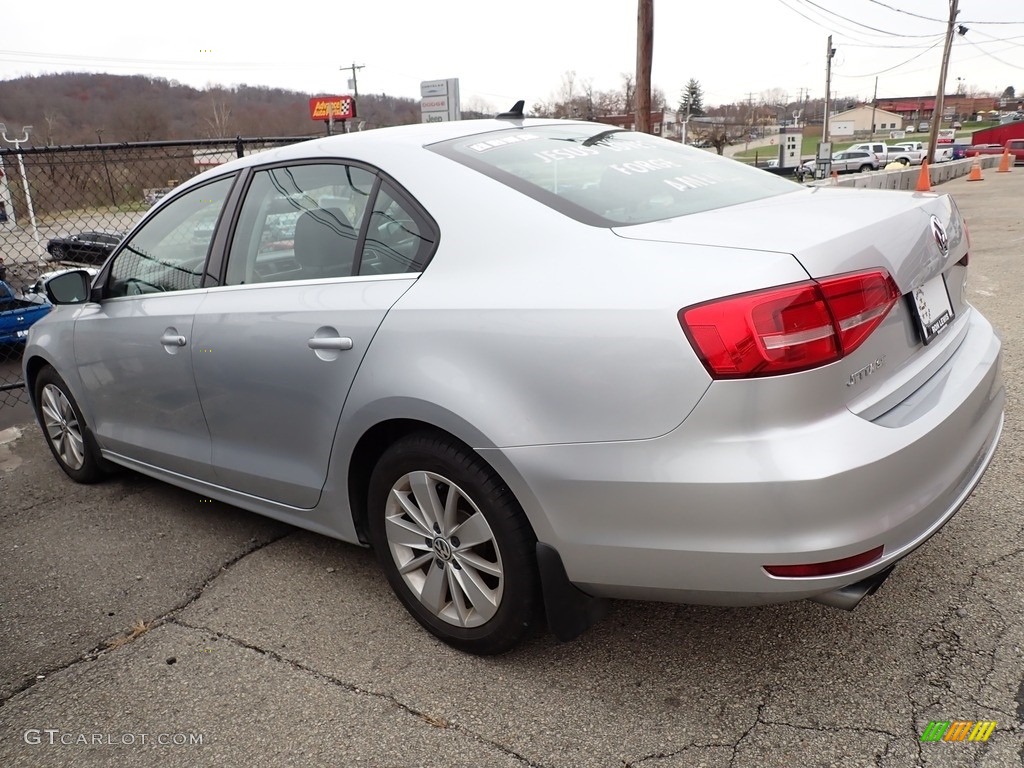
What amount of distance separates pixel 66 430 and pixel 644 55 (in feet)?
39.8

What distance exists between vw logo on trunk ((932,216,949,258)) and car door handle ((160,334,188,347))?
273cm

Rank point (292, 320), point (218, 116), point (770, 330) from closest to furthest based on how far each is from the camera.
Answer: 1. point (770, 330)
2. point (292, 320)
3. point (218, 116)

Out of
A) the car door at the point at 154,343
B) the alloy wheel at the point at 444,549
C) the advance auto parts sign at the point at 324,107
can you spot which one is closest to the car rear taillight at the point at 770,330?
the alloy wheel at the point at 444,549

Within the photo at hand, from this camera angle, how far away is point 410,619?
2.87 metres

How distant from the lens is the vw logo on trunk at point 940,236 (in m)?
2.43

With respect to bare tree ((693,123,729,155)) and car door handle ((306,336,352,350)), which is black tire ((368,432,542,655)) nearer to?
car door handle ((306,336,352,350))

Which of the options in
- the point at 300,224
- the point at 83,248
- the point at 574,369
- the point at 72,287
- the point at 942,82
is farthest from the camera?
the point at 942,82

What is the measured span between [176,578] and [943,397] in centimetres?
289

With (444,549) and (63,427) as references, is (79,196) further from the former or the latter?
(444,549)

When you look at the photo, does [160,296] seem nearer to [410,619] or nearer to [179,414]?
[179,414]

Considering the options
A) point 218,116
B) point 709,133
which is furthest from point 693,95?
point 218,116

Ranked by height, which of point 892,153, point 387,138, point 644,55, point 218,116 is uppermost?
point 644,55

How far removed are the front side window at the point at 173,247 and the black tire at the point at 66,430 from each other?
82 cm

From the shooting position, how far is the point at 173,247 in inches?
141
